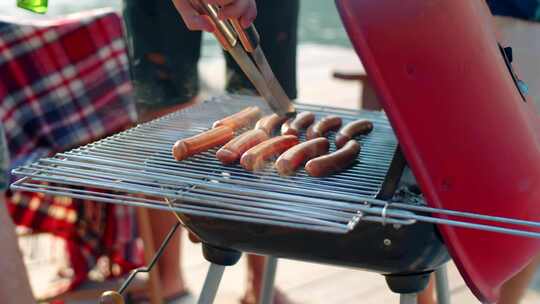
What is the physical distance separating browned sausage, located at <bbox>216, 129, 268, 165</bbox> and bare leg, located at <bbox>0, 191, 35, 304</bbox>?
0.73m

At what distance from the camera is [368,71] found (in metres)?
1.14

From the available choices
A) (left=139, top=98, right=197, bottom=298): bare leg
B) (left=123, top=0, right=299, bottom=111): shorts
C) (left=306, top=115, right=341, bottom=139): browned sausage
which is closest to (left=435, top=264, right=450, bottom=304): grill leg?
(left=306, top=115, right=341, bottom=139): browned sausage

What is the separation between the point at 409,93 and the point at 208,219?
442mm

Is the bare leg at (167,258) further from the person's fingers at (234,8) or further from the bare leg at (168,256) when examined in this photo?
the person's fingers at (234,8)

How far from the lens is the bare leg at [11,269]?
68.2 inches

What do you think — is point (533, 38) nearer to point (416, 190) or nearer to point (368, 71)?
point (416, 190)

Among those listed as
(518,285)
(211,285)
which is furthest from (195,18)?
(518,285)

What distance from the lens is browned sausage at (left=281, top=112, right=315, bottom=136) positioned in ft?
5.17

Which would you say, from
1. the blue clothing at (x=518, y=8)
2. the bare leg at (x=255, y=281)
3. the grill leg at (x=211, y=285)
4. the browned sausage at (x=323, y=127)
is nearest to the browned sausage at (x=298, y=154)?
the browned sausage at (x=323, y=127)

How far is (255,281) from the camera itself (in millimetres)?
2506

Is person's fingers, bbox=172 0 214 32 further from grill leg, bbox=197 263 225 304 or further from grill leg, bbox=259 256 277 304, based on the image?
grill leg, bbox=259 256 277 304

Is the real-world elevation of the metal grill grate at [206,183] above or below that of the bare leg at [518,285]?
above

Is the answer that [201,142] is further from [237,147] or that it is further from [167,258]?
[167,258]

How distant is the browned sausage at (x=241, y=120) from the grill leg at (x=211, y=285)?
1.10 feet
